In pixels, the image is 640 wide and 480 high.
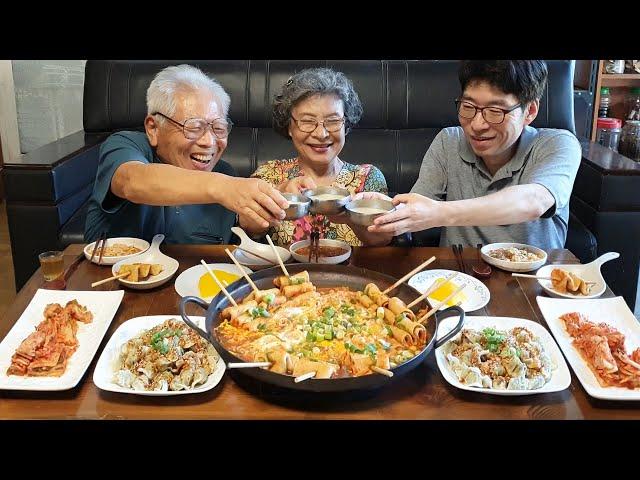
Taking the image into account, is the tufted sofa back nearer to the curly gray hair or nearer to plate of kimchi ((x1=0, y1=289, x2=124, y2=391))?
the curly gray hair

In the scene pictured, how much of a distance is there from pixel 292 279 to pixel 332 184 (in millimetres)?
1040


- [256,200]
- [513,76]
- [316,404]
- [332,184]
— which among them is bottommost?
[316,404]

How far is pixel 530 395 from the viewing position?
1385 mm

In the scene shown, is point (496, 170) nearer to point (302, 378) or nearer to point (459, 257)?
point (459, 257)

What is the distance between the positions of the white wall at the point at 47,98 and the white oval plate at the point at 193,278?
3.88 meters

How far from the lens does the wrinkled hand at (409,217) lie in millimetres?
1980

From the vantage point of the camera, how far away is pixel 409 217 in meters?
2.01

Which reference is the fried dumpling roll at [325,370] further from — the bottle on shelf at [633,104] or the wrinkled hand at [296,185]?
the bottle on shelf at [633,104]

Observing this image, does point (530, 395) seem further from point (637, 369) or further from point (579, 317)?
point (579, 317)

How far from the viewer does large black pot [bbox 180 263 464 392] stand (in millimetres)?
1262

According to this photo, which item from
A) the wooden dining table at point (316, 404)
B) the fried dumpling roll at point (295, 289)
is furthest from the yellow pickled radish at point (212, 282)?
the wooden dining table at point (316, 404)

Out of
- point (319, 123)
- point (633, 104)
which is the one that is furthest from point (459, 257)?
point (633, 104)

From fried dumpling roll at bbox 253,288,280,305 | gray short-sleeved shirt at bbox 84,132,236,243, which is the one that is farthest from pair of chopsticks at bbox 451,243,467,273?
gray short-sleeved shirt at bbox 84,132,236,243
